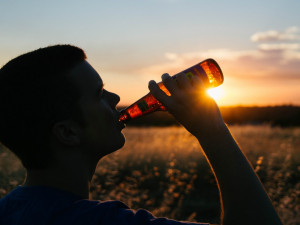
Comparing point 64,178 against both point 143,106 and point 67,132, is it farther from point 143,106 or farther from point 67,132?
point 143,106

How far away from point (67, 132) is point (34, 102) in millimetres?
158

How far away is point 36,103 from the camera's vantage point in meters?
1.22

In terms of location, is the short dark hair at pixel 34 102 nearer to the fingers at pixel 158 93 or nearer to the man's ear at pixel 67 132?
the man's ear at pixel 67 132

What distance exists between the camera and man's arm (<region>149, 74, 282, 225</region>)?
0.98 meters

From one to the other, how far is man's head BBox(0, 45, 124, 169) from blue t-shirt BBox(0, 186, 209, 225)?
16 cm

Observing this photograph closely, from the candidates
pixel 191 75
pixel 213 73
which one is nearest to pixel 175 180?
pixel 213 73

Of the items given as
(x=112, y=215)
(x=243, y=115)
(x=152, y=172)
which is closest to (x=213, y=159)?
(x=112, y=215)

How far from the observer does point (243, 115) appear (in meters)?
41.2

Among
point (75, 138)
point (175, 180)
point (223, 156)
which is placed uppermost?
point (75, 138)

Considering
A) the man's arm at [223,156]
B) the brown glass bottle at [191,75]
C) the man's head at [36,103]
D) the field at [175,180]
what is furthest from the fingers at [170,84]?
the field at [175,180]

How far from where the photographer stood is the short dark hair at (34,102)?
48.1 inches

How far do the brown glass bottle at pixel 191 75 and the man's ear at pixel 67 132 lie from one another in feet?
1.73

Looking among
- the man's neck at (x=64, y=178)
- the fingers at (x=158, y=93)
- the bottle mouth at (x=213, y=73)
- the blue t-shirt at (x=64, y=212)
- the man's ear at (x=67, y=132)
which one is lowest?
the blue t-shirt at (x=64, y=212)

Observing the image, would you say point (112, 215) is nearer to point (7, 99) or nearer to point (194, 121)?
point (194, 121)
